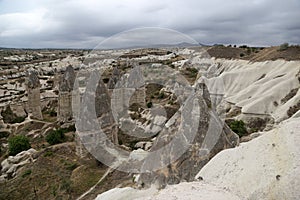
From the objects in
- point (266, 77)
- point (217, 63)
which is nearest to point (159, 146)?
point (266, 77)

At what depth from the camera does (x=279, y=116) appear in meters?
26.0

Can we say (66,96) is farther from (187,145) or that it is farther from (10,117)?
(187,145)

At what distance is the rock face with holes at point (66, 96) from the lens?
29955mm

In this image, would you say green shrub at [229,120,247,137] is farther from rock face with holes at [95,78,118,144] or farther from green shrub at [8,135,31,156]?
green shrub at [8,135,31,156]

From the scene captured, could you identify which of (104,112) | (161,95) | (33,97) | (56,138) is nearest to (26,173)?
(104,112)

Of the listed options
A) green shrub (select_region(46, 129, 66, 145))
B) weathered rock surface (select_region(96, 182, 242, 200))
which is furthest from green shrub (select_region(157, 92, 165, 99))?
weathered rock surface (select_region(96, 182, 242, 200))

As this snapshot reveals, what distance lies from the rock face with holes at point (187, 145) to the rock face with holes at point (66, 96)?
20564 millimetres

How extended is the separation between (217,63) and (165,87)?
49.3ft

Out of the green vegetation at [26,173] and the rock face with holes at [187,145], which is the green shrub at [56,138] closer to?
the green vegetation at [26,173]

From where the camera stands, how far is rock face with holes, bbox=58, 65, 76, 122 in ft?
98.3

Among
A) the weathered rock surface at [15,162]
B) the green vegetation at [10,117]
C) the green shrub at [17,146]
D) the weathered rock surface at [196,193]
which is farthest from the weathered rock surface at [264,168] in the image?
the green vegetation at [10,117]

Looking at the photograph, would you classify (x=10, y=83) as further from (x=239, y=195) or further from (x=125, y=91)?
(x=239, y=195)

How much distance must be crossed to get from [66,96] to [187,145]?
21.8 metres

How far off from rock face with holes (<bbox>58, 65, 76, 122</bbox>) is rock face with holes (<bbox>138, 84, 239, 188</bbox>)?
20564mm
